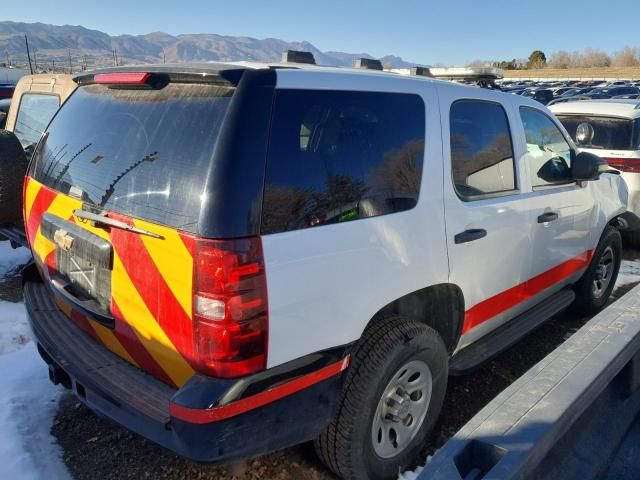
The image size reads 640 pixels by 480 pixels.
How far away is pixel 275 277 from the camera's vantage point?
1.85 metres

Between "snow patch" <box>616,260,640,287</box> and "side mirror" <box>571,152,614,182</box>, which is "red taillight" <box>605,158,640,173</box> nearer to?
"snow patch" <box>616,260,640,287</box>

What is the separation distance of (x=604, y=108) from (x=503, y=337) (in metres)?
4.70

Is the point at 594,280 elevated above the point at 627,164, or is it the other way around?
the point at 627,164

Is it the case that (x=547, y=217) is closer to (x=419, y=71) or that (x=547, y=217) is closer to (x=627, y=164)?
(x=419, y=71)

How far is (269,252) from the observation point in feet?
6.04

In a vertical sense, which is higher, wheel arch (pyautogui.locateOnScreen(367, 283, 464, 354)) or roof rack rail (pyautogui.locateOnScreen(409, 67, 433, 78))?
roof rack rail (pyautogui.locateOnScreen(409, 67, 433, 78))

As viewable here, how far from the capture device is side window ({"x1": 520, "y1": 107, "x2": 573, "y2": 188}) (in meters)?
3.42

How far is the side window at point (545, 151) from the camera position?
134 inches

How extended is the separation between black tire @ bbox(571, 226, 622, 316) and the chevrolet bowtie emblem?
3877 millimetres

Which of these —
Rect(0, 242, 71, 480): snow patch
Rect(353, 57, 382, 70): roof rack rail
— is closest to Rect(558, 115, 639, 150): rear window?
Rect(353, 57, 382, 70): roof rack rail

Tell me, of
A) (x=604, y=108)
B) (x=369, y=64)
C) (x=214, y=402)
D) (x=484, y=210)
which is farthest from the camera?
(x=604, y=108)

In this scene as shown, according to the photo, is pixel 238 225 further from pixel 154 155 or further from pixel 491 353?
pixel 491 353

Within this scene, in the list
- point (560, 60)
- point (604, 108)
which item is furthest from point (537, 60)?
point (604, 108)

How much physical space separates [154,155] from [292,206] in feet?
1.94
